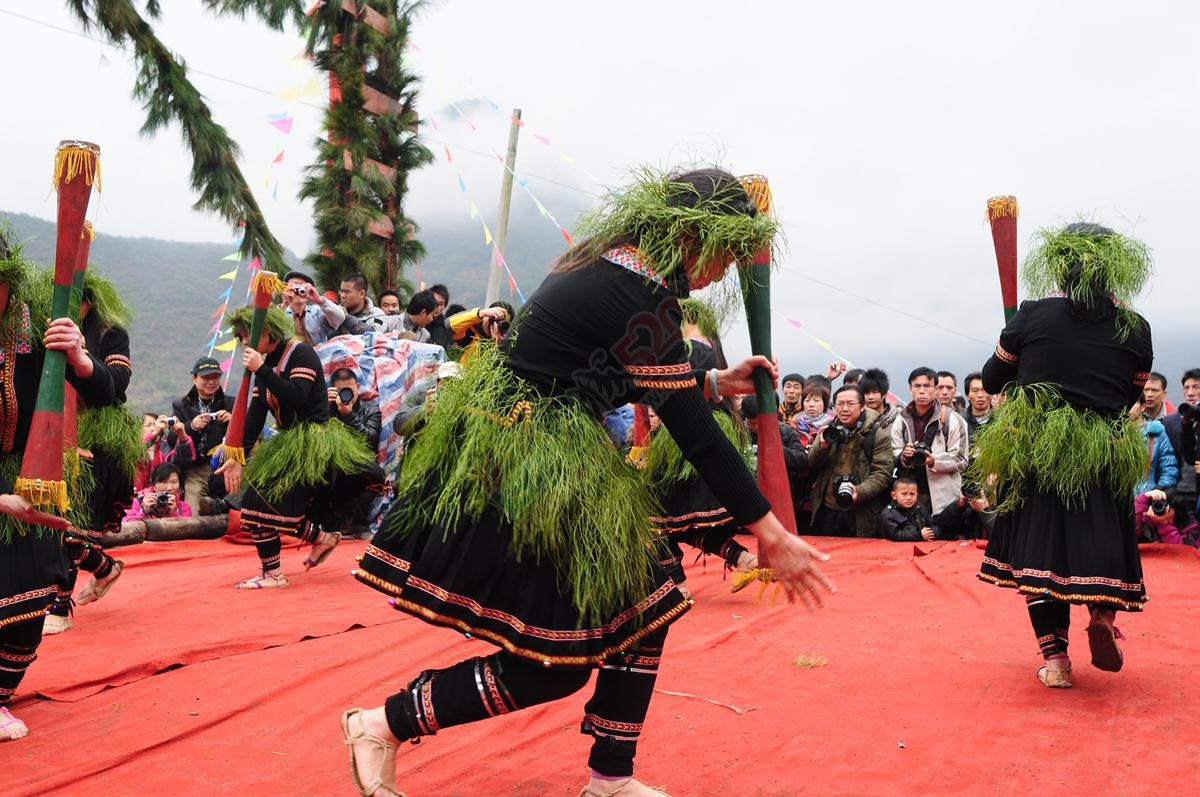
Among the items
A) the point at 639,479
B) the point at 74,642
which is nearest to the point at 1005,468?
the point at 639,479

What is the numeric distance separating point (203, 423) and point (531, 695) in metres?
7.48

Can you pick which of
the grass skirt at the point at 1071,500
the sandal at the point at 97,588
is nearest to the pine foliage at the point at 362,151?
the sandal at the point at 97,588

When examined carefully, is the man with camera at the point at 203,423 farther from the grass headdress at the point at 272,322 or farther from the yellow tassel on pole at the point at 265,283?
the yellow tassel on pole at the point at 265,283

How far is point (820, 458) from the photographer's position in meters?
8.66

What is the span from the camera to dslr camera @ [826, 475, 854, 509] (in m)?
8.38

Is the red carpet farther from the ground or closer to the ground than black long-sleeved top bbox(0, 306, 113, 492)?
closer to the ground

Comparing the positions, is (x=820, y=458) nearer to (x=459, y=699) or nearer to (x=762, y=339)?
(x=762, y=339)

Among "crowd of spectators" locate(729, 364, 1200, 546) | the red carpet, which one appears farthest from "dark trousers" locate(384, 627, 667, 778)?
"crowd of spectators" locate(729, 364, 1200, 546)

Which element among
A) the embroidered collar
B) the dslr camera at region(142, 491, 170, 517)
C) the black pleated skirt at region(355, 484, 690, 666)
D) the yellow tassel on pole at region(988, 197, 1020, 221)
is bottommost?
the dslr camera at region(142, 491, 170, 517)

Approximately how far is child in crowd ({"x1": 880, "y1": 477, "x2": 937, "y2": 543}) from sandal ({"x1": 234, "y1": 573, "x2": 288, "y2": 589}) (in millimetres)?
4736

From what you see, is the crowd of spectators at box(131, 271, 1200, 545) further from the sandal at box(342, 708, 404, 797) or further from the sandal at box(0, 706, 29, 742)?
the sandal at box(342, 708, 404, 797)

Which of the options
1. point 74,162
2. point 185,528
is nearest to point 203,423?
point 185,528

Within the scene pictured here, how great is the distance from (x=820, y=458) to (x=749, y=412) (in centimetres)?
221

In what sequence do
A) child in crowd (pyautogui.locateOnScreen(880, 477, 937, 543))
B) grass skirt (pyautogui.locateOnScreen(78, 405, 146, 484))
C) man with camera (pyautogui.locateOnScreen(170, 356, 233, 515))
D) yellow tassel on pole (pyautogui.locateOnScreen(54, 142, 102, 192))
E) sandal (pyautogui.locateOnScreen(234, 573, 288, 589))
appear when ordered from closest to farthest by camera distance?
yellow tassel on pole (pyautogui.locateOnScreen(54, 142, 102, 192))
grass skirt (pyautogui.locateOnScreen(78, 405, 146, 484))
sandal (pyautogui.locateOnScreen(234, 573, 288, 589))
child in crowd (pyautogui.locateOnScreen(880, 477, 937, 543))
man with camera (pyautogui.locateOnScreen(170, 356, 233, 515))
